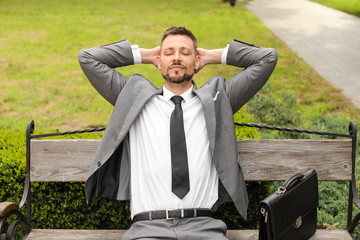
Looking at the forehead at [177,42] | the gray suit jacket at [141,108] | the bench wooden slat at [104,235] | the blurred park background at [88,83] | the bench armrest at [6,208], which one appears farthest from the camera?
the blurred park background at [88,83]

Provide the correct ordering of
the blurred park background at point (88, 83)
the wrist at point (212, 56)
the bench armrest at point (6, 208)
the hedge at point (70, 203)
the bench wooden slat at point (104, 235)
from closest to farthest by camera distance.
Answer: the bench armrest at point (6, 208) < the bench wooden slat at point (104, 235) < the wrist at point (212, 56) < the hedge at point (70, 203) < the blurred park background at point (88, 83)

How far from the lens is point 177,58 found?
10.6 ft

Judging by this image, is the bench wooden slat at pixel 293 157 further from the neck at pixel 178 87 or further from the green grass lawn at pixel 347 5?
the green grass lawn at pixel 347 5

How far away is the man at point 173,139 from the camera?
3041 millimetres

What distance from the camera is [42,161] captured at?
3605mm

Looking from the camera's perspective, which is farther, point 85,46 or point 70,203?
point 85,46

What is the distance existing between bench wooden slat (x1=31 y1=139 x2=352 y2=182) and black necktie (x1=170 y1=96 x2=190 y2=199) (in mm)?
636

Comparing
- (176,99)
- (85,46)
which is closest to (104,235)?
(176,99)

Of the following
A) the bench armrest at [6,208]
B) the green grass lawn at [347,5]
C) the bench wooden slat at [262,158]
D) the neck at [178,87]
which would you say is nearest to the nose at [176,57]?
the neck at [178,87]

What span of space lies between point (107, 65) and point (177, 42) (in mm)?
567

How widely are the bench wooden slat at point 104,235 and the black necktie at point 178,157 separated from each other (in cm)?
65

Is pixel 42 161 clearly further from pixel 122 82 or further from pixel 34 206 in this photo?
pixel 122 82

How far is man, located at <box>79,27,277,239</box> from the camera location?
9.98 ft

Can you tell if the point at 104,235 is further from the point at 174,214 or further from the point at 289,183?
the point at 289,183
